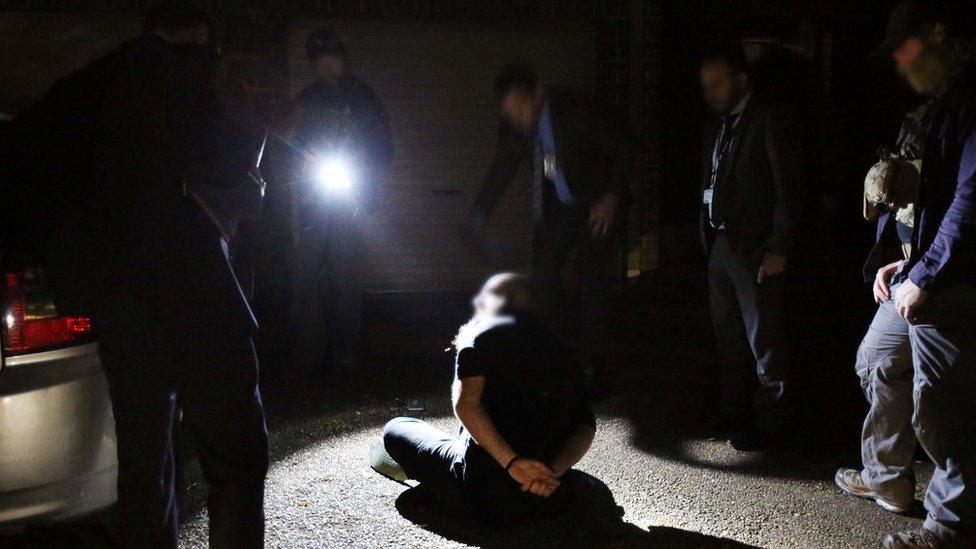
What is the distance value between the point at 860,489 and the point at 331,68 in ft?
12.6

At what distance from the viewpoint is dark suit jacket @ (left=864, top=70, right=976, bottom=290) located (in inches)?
116

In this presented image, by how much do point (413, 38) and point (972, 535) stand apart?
670 cm

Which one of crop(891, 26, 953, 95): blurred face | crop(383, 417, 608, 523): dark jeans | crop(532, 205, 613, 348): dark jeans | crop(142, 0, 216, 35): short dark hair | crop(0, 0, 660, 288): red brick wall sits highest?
crop(0, 0, 660, 288): red brick wall

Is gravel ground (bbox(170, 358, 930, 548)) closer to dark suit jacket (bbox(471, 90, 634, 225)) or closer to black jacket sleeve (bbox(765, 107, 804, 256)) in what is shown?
black jacket sleeve (bbox(765, 107, 804, 256))

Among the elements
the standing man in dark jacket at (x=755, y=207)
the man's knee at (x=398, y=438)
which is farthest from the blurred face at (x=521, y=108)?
the man's knee at (x=398, y=438)

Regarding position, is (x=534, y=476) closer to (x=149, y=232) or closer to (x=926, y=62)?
(x=149, y=232)

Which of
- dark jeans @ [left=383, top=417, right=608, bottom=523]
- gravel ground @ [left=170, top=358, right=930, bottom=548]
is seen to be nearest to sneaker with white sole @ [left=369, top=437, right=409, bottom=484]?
gravel ground @ [left=170, top=358, right=930, bottom=548]

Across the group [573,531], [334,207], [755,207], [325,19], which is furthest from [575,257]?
[325,19]

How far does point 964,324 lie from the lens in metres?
3.01

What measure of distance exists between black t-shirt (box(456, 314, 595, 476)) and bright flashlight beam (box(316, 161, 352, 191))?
8.77 feet

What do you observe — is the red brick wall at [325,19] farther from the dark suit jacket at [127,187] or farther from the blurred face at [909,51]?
the blurred face at [909,51]

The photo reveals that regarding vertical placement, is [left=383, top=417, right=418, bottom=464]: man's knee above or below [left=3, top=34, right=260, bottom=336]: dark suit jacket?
below

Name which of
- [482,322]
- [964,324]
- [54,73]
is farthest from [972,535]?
[54,73]

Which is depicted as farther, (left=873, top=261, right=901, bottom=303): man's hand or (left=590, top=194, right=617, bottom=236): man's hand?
(left=590, top=194, right=617, bottom=236): man's hand
